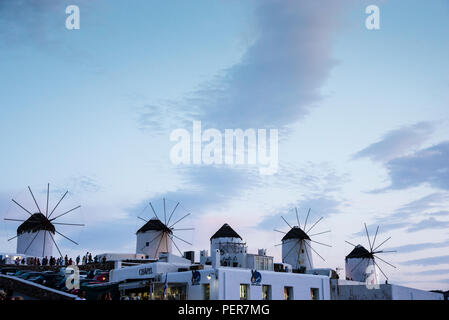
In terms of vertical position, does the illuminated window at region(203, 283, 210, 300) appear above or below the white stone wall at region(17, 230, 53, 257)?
below

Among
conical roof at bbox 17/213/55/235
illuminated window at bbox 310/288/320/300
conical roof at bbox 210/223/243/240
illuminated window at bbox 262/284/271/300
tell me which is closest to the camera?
illuminated window at bbox 262/284/271/300

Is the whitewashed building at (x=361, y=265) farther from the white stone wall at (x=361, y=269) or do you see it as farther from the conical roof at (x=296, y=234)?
the conical roof at (x=296, y=234)

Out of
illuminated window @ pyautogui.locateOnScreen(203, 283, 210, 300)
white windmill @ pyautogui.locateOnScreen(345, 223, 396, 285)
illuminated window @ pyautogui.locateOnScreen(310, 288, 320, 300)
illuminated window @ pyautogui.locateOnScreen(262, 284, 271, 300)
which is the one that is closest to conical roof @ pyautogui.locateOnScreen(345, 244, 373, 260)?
white windmill @ pyautogui.locateOnScreen(345, 223, 396, 285)

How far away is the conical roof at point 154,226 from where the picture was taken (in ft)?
254

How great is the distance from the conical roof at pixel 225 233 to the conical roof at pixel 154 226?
8217 millimetres

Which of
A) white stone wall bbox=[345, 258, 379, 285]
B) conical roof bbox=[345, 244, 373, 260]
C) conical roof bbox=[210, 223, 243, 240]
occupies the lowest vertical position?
white stone wall bbox=[345, 258, 379, 285]

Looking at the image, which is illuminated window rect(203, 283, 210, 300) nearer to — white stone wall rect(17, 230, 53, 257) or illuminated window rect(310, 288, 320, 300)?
illuminated window rect(310, 288, 320, 300)

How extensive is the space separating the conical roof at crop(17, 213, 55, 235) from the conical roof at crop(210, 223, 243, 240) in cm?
A: 2498

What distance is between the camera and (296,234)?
275ft

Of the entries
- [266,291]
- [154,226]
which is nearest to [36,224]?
[154,226]

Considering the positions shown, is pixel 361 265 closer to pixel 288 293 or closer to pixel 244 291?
pixel 288 293

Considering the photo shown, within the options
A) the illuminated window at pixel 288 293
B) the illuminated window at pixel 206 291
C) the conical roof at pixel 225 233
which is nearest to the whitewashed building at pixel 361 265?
the conical roof at pixel 225 233

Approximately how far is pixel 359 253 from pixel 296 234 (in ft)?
40.2

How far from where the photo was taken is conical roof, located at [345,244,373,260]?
8669 cm
